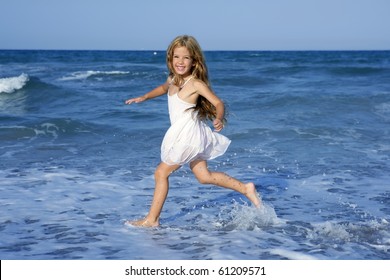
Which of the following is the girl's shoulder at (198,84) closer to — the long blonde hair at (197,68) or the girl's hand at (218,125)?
the long blonde hair at (197,68)

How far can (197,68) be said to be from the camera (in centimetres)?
416

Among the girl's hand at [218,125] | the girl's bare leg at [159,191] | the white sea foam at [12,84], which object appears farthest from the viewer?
the white sea foam at [12,84]

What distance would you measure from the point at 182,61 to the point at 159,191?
3.46 feet

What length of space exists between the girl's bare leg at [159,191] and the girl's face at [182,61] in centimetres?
76

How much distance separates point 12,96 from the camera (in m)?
15.0

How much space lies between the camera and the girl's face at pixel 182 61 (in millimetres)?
4090

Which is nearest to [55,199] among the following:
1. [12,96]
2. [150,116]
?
[150,116]

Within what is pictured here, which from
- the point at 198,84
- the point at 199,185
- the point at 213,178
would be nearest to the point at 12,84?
the point at 199,185

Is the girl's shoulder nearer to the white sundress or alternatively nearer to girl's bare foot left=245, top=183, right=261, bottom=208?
the white sundress

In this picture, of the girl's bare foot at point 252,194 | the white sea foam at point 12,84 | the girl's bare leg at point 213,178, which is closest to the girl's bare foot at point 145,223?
the girl's bare leg at point 213,178

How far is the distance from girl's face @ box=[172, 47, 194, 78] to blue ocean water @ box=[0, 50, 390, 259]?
1283mm

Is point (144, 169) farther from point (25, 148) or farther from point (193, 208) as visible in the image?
point (25, 148)

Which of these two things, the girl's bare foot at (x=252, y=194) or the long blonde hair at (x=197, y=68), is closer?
the long blonde hair at (x=197, y=68)
